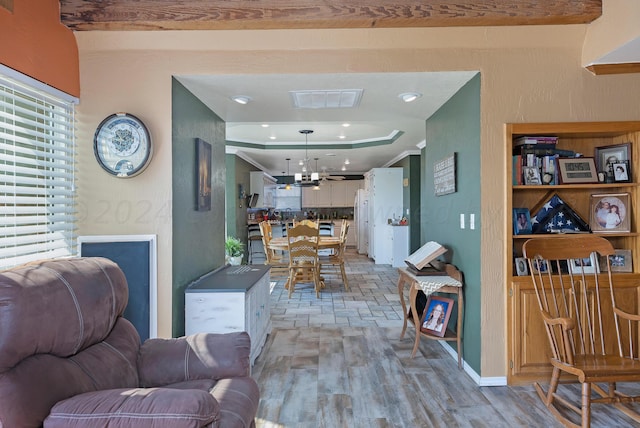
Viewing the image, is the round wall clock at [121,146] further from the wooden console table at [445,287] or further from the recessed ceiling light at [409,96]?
the wooden console table at [445,287]

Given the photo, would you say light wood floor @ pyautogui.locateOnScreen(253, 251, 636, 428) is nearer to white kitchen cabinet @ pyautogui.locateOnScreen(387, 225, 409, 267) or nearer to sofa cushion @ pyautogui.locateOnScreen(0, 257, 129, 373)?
sofa cushion @ pyautogui.locateOnScreen(0, 257, 129, 373)

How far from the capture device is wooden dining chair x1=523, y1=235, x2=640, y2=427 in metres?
2.04

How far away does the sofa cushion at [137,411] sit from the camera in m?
1.16

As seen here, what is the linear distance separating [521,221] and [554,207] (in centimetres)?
30

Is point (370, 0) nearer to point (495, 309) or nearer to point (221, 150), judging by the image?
point (221, 150)

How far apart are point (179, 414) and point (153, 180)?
1.87 meters

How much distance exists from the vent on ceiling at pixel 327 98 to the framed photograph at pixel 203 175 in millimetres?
890

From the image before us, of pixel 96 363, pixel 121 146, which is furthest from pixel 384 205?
pixel 96 363

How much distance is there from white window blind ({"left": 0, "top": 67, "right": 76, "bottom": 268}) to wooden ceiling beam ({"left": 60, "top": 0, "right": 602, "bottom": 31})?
2.09ft

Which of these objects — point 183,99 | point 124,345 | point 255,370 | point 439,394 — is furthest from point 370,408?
point 183,99

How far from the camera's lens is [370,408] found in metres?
2.36

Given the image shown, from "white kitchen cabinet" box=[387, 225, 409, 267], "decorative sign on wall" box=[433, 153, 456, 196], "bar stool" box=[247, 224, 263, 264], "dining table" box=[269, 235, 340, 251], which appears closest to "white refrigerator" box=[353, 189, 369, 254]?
"white kitchen cabinet" box=[387, 225, 409, 267]

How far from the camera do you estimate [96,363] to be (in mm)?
1536

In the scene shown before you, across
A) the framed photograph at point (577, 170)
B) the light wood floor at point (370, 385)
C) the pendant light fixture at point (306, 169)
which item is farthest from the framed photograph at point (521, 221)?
the pendant light fixture at point (306, 169)
